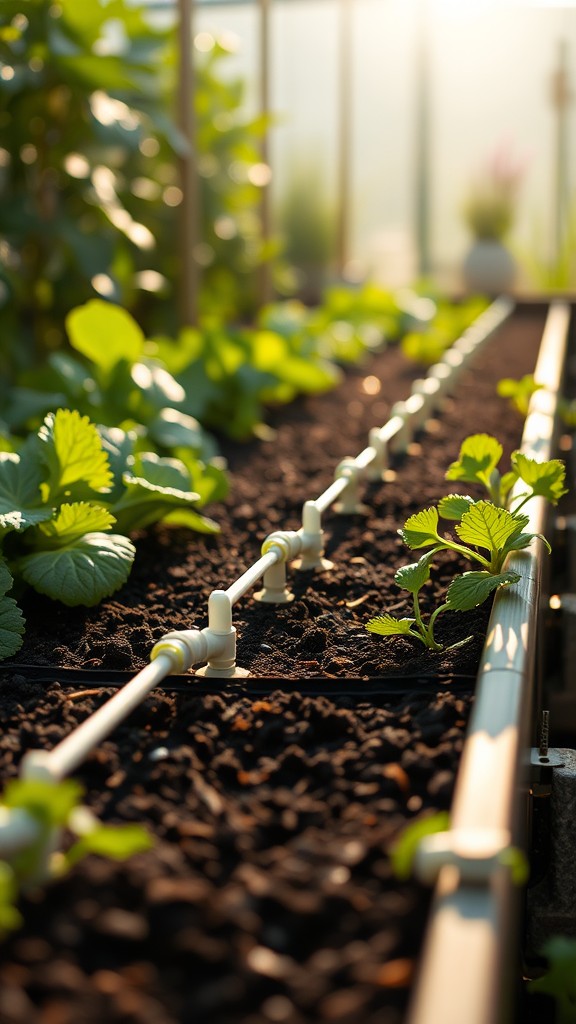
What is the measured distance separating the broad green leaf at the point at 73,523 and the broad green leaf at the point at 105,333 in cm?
90

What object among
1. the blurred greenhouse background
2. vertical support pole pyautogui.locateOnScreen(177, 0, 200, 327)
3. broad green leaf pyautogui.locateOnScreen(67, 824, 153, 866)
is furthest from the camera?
the blurred greenhouse background

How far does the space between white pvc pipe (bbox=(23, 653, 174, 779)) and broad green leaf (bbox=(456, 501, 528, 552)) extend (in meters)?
0.50

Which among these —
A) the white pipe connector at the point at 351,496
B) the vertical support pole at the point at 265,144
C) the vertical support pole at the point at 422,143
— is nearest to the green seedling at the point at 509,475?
the white pipe connector at the point at 351,496

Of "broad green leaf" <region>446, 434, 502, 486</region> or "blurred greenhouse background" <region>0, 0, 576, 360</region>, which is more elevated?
"blurred greenhouse background" <region>0, 0, 576, 360</region>

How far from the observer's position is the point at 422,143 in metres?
8.90

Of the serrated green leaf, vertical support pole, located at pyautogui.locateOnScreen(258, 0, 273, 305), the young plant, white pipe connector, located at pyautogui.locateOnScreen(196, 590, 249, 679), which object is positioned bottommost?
white pipe connector, located at pyautogui.locateOnScreen(196, 590, 249, 679)

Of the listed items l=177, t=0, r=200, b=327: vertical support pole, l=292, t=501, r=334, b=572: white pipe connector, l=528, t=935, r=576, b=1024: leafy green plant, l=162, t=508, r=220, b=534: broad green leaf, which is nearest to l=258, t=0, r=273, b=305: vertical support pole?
l=177, t=0, r=200, b=327: vertical support pole

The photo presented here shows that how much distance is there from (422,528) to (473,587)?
12 centimetres

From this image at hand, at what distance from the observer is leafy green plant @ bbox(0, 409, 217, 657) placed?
182 centimetres

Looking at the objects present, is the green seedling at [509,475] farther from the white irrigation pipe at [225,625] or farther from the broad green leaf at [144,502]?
the broad green leaf at [144,502]

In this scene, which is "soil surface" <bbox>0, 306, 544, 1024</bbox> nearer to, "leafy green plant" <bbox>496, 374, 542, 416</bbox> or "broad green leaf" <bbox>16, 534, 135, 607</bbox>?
"broad green leaf" <bbox>16, 534, 135, 607</bbox>

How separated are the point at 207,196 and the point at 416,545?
4.52 metres

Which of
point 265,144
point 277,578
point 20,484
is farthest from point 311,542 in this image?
point 265,144

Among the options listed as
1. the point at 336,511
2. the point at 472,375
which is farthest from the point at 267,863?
the point at 472,375
